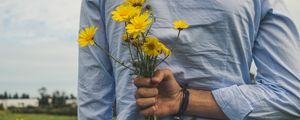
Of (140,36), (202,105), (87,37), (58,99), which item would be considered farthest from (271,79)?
(58,99)

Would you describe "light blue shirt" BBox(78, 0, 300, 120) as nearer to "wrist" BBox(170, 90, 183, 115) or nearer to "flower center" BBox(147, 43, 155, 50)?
"wrist" BBox(170, 90, 183, 115)

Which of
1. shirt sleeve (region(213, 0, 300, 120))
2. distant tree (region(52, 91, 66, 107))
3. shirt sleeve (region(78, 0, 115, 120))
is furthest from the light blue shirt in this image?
distant tree (region(52, 91, 66, 107))

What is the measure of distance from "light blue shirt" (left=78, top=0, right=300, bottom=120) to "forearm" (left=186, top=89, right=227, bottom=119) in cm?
2

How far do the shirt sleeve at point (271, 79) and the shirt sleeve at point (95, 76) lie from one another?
1.81 ft

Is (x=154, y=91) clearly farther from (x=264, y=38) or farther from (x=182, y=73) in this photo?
(x=264, y=38)

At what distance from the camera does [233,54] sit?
218 cm

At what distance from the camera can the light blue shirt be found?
214 centimetres

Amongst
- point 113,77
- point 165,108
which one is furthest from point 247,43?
point 113,77

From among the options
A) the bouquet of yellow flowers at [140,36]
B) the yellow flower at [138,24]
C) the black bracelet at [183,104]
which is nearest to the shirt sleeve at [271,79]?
the black bracelet at [183,104]

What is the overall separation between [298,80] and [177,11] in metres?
0.54

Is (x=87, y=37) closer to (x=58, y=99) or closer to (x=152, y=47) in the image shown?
(x=152, y=47)

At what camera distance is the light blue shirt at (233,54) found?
2.14 meters

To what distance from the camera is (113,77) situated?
2.50 meters

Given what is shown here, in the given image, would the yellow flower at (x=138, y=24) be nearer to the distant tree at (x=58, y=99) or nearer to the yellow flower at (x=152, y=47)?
the yellow flower at (x=152, y=47)
